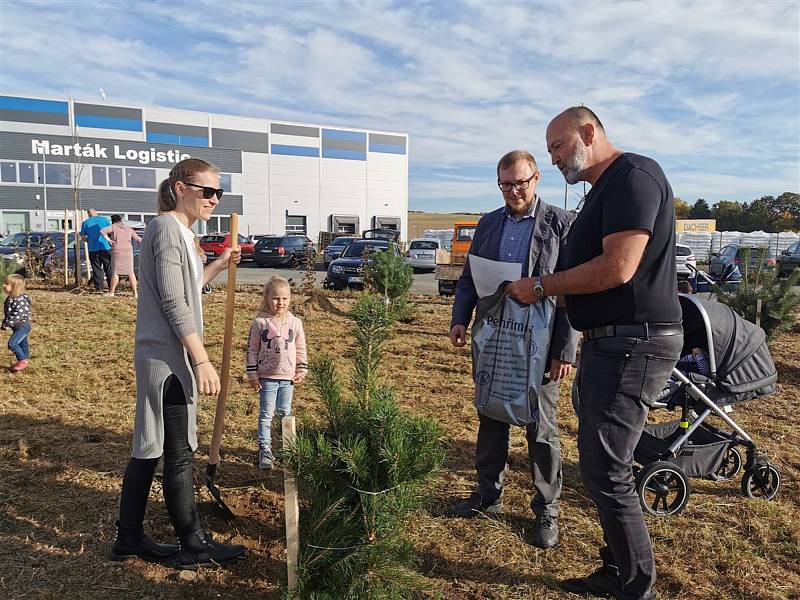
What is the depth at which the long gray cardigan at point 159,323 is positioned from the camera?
8.04 ft

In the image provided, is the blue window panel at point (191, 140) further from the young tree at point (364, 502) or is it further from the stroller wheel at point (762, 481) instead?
the young tree at point (364, 502)

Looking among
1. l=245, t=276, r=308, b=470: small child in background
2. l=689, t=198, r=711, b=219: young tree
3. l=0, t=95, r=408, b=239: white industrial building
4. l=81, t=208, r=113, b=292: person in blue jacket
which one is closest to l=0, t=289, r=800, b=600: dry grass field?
l=245, t=276, r=308, b=470: small child in background

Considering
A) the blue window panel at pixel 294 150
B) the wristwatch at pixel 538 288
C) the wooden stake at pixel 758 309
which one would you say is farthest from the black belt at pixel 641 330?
the blue window panel at pixel 294 150

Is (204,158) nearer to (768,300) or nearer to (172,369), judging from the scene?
(768,300)

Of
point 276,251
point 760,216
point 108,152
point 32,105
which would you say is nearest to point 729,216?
point 760,216

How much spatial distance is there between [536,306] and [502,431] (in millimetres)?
742

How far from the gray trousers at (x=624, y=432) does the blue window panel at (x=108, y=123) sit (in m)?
43.3

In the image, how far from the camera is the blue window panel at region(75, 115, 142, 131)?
38469 mm

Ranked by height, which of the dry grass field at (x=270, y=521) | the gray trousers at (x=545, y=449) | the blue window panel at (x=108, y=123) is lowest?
the dry grass field at (x=270, y=521)

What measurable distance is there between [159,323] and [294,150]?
44.8m

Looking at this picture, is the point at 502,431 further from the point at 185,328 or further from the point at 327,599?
the point at 185,328

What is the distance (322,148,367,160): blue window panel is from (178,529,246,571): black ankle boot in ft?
149

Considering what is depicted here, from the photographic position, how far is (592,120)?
2.41 m

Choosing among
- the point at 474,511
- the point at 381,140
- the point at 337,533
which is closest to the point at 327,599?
the point at 337,533
